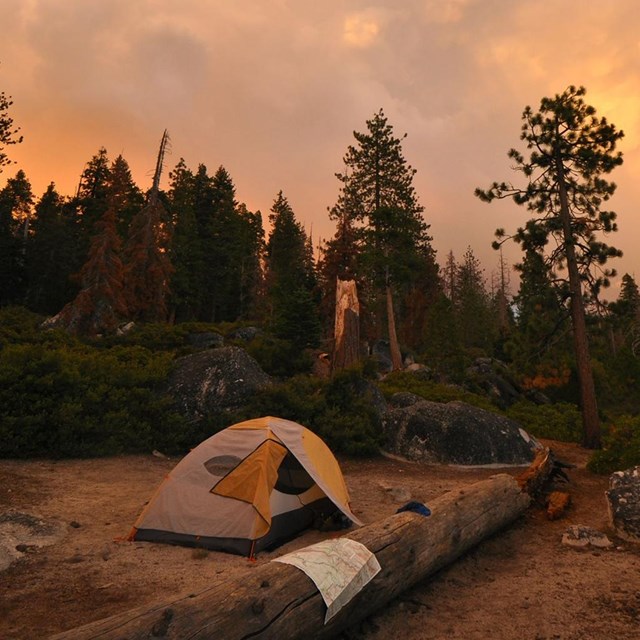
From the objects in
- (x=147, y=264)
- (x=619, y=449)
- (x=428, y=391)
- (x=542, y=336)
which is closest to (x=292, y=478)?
(x=619, y=449)

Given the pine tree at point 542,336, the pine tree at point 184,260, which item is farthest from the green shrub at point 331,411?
the pine tree at point 184,260

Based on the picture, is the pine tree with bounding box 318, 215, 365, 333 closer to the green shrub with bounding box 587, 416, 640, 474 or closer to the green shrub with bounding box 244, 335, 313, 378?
the green shrub with bounding box 244, 335, 313, 378

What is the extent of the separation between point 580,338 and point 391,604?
45.6ft

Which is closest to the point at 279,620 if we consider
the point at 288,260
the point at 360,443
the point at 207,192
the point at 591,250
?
the point at 360,443

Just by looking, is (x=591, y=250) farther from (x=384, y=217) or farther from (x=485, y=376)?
(x=384, y=217)

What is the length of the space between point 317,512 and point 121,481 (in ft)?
14.3

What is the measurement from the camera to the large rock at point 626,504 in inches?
247

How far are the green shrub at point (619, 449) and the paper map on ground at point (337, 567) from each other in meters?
8.31

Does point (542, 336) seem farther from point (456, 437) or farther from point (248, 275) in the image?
point (248, 275)

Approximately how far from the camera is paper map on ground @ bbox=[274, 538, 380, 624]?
394cm

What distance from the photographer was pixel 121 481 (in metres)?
9.08

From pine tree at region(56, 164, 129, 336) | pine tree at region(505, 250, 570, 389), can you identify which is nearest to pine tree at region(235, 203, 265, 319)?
pine tree at region(56, 164, 129, 336)

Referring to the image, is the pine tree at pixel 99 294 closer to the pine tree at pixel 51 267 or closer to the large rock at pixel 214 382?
the pine tree at pixel 51 267

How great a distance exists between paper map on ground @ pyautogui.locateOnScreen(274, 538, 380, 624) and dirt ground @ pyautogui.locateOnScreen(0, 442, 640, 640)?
56cm
